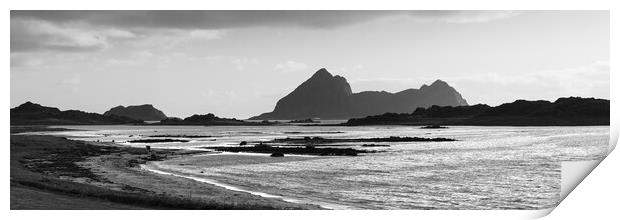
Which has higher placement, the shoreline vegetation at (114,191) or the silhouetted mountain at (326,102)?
the silhouetted mountain at (326,102)

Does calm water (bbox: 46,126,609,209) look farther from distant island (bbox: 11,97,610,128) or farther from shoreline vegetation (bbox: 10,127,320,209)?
distant island (bbox: 11,97,610,128)

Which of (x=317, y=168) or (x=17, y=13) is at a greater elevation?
(x=17, y=13)

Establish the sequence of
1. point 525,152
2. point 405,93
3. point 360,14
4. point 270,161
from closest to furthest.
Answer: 1. point 360,14
2. point 270,161
3. point 525,152
4. point 405,93

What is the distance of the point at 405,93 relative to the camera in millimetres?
167750

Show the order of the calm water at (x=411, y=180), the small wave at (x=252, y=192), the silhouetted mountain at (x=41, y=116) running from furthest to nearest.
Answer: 1. the silhouetted mountain at (x=41, y=116)
2. the calm water at (x=411, y=180)
3. the small wave at (x=252, y=192)

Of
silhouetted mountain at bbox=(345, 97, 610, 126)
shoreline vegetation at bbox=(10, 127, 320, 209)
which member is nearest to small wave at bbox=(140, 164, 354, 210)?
shoreline vegetation at bbox=(10, 127, 320, 209)

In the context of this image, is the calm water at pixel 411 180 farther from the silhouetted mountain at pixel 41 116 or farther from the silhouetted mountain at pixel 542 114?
the silhouetted mountain at pixel 542 114

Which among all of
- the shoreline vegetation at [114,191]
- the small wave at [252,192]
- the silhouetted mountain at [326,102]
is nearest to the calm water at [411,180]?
the small wave at [252,192]
